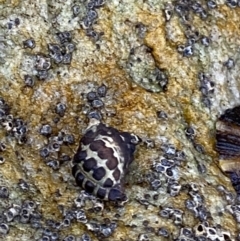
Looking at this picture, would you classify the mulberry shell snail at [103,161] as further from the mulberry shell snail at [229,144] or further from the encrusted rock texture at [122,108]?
the mulberry shell snail at [229,144]

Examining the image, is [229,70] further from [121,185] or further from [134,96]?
[121,185]

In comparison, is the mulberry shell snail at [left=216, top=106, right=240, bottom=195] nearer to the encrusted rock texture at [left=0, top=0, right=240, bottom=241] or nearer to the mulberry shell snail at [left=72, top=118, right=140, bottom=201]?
the encrusted rock texture at [left=0, top=0, right=240, bottom=241]

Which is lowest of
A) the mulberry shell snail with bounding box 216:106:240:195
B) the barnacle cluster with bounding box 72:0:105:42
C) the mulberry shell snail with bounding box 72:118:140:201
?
the mulberry shell snail with bounding box 72:118:140:201

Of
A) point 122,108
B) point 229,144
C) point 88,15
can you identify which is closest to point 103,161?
point 122,108

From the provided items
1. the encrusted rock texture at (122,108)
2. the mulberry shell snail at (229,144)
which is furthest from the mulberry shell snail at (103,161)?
the mulberry shell snail at (229,144)

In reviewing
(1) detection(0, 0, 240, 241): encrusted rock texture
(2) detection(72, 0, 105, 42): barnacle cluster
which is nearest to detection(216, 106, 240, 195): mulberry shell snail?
(1) detection(0, 0, 240, 241): encrusted rock texture

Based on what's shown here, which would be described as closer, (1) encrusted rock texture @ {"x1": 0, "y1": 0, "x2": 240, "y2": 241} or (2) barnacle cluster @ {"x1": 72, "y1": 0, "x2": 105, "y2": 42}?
(1) encrusted rock texture @ {"x1": 0, "y1": 0, "x2": 240, "y2": 241}
